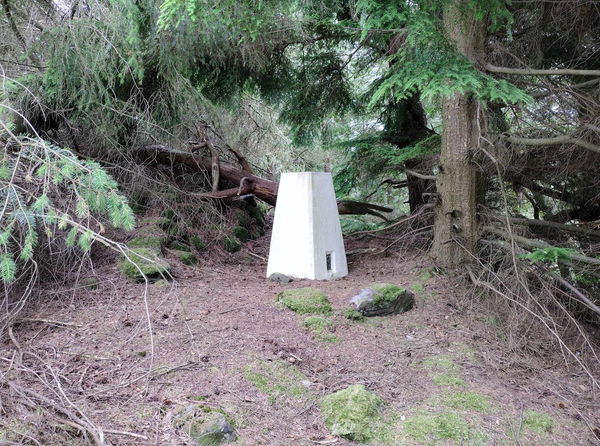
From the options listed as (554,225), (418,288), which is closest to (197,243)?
(418,288)

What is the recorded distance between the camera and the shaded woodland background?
434cm

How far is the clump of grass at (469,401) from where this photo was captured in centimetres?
386

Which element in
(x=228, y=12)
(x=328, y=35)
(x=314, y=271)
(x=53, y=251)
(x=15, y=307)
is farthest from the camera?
(x=328, y=35)

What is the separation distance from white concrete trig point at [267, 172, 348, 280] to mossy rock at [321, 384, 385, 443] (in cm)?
258

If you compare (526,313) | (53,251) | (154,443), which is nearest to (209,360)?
(154,443)

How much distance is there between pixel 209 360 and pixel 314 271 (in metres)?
2.43

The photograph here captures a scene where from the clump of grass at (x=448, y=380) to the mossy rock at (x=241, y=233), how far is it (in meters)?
4.43

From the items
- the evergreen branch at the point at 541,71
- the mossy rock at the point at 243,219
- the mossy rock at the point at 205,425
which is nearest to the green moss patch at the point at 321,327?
the mossy rock at the point at 205,425

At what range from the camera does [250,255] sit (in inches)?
300

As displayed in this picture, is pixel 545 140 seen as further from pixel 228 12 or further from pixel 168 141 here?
pixel 168 141

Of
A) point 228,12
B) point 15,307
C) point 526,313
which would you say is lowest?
point 526,313

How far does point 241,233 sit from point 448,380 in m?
4.63

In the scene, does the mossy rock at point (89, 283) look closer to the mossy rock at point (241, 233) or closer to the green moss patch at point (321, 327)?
the green moss patch at point (321, 327)

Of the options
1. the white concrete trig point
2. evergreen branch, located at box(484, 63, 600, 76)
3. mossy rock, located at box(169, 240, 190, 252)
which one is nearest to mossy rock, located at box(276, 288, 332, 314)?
the white concrete trig point
